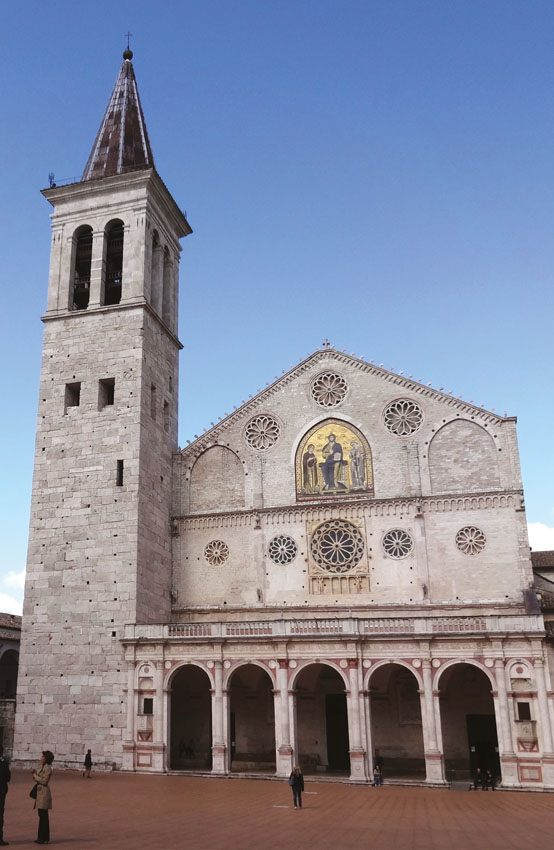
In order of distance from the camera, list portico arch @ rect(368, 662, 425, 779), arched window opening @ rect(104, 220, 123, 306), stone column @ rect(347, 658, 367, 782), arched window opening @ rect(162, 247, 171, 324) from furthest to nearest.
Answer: arched window opening @ rect(162, 247, 171, 324), arched window opening @ rect(104, 220, 123, 306), portico arch @ rect(368, 662, 425, 779), stone column @ rect(347, 658, 367, 782)

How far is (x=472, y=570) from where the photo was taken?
101 feet

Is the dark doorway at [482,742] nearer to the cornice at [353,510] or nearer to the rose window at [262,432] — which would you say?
the cornice at [353,510]

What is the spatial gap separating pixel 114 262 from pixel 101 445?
10314 millimetres

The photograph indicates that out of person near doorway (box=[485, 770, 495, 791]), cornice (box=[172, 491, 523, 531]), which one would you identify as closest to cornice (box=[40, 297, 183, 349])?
cornice (box=[172, 491, 523, 531])

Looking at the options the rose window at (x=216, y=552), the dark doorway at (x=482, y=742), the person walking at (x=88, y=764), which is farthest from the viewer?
the rose window at (x=216, y=552)

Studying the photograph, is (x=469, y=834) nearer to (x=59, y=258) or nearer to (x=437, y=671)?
(x=437, y=671)

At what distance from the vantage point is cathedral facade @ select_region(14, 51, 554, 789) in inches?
1076

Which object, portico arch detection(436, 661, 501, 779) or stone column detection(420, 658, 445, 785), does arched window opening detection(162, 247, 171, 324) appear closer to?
stone column detection(420, 658, 445, 785)

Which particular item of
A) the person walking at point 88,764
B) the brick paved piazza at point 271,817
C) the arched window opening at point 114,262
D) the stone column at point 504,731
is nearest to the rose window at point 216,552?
the person walking at point 88,764

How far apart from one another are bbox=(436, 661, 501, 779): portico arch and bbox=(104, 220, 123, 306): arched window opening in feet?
78.5

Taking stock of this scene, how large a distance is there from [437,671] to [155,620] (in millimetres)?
12221

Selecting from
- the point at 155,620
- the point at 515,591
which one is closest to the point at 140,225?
the point at 155,620

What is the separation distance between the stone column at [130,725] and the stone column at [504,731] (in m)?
13.6

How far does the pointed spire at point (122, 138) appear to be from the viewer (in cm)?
3856
